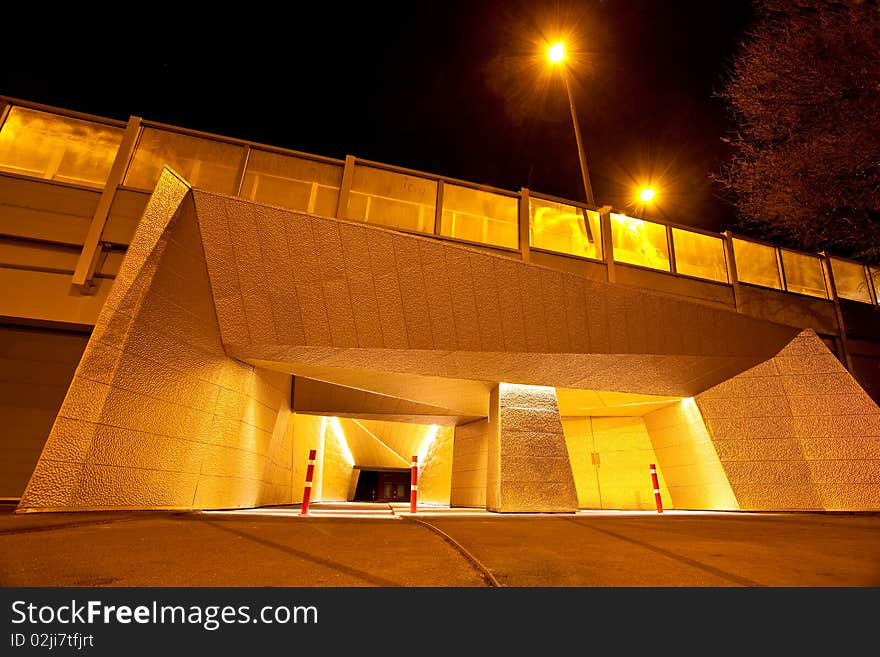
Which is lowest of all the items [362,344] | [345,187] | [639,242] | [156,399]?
[156,399]

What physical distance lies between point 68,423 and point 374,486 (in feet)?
51.2

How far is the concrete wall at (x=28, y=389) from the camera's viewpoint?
313 inches

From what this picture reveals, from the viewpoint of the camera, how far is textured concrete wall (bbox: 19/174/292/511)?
17.4ft

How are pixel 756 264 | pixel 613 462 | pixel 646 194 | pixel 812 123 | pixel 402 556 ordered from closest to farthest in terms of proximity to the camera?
pixel 402 556 < pixel 812 123 < pixel 613 462 < pixel 646 194 < pixel 756 264

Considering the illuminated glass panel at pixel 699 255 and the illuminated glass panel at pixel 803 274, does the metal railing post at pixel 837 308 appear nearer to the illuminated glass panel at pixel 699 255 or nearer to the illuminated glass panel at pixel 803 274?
the illuminated glass panel at pixel 803 274

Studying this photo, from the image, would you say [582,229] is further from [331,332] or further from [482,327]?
[331,332]

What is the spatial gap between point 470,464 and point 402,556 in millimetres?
8871

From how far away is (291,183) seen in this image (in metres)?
10.4

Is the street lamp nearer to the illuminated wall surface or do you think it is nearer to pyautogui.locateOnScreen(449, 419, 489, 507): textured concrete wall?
the illuminated wall surface

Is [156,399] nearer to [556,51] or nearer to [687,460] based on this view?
[687,460]

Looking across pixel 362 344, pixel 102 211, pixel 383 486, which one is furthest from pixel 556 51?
pixel 383 486

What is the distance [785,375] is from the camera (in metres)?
10.4

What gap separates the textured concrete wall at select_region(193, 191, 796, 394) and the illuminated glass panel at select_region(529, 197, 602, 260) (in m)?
3.43
